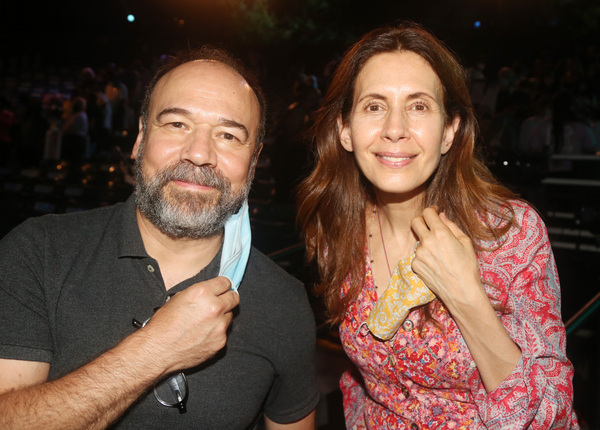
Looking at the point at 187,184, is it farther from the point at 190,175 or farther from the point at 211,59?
the point at 211,59

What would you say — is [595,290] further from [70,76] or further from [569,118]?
[70,76]

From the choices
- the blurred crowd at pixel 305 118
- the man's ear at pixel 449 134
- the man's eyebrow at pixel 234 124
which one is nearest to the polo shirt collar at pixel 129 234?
the man's eyebrow at pixel 234 124

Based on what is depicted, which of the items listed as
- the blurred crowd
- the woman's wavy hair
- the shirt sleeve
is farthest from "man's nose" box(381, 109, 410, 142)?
the blurred crowd

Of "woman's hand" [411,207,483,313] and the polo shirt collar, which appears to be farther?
the polo shirt collar

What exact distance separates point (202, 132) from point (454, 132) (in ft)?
3.25

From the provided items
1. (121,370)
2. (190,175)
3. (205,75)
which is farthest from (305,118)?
(121,370)

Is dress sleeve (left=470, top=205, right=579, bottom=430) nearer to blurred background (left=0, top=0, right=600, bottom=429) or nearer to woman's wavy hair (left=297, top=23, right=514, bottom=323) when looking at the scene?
woman's wavy hair (left=297, top=23, right=514, bottom=323)

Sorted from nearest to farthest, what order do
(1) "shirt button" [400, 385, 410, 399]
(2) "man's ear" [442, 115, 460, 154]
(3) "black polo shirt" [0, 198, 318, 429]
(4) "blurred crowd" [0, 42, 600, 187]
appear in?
(3) "black polo shirt" [0, 198, 318, 429]
(1) "shirt button" [400, 385, 410, 399]
(2) "man's ear" [442, 115, 460, 154]
(4) "blurred crowd" [0, 42, 600, 187]

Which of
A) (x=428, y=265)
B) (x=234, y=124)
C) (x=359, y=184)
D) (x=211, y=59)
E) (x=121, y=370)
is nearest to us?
(x=121, y=370)

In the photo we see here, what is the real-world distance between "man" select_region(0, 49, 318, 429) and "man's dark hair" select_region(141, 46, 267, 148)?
0.4 inches

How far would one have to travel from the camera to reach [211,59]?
6.66 ft

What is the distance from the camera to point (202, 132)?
72.4 inches

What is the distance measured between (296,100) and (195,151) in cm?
499

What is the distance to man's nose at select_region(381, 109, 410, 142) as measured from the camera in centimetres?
177
